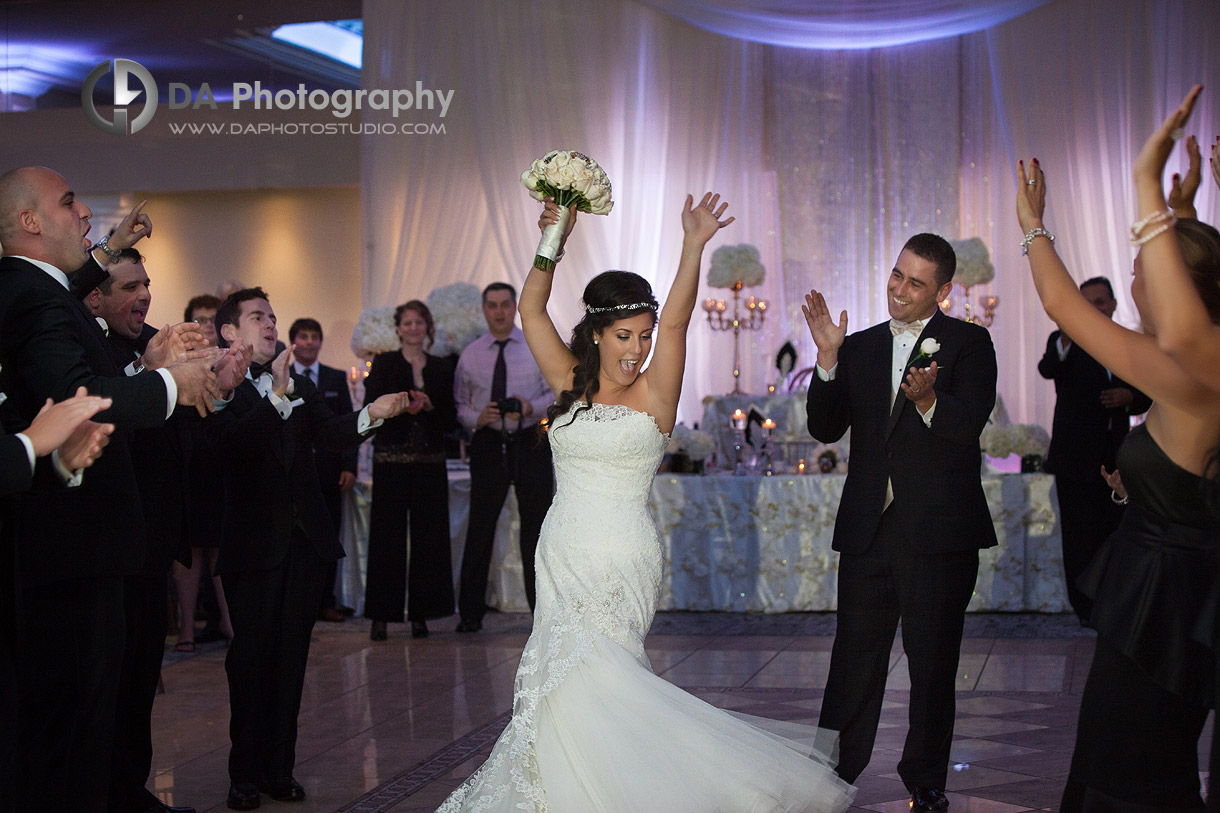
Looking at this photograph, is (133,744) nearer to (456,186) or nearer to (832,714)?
(832,714)

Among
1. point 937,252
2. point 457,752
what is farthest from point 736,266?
point 457,752

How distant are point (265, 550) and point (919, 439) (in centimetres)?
217

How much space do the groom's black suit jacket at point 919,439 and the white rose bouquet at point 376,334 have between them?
400 cm

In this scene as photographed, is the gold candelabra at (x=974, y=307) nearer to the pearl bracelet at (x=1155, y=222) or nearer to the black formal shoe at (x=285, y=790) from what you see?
the black formal shoe at (x=285, y=790)

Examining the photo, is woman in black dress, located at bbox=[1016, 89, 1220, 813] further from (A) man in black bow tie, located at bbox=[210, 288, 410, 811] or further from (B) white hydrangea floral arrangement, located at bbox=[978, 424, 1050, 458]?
(B) white hydrangea floral arrangement, located at bbox=[978, 424, 1050, 458]

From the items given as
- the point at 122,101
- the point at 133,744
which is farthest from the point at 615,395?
the point at 122,101

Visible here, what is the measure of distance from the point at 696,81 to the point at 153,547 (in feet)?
25.1

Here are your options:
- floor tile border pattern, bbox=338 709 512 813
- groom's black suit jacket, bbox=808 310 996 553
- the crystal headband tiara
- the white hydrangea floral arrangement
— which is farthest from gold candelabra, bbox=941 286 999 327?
the crystal headband tiara

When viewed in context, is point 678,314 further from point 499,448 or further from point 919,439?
point 499,448

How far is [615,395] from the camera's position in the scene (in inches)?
137

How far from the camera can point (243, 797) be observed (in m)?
3.95

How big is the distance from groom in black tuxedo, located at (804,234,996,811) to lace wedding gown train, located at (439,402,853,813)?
0.44 metres

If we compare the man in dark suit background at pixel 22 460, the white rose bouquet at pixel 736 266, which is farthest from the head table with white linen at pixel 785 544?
the man in dark suit background at pixel 22 460

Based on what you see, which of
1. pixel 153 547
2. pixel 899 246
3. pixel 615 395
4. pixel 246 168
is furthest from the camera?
pixel 246 168
